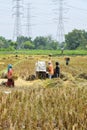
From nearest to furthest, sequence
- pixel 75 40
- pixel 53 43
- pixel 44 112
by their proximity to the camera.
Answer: pixel 44 112 → pixel 75 40 → pixel 53 43

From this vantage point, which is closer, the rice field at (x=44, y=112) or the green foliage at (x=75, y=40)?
the rice field at (x=44, y=112)

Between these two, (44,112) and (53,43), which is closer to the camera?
(44,112)

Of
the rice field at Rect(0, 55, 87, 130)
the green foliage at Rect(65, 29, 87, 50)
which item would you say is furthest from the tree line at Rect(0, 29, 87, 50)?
the rice field at Rect(0, 55, 87, 130)

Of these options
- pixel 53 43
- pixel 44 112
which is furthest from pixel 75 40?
pixel 44 112

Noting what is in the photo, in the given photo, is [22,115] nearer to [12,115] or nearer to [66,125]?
[12,115]

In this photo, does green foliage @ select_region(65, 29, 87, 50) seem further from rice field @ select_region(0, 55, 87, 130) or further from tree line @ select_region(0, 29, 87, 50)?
rice field @ select_region(0, 55, 87, 130)

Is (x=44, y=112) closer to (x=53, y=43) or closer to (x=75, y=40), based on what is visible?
(x=75, y=40)

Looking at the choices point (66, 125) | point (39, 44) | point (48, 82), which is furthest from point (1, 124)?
point (39, 44)

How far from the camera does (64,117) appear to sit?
25.7 feet

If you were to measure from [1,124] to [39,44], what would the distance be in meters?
119

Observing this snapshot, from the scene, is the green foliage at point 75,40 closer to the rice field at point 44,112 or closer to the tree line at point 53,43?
the tree line at point 53,43

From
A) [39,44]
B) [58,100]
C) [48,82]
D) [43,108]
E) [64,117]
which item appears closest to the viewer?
[64,117]

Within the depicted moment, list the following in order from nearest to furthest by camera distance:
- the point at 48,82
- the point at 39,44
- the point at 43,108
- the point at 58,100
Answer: the point at 43,108, the point at 58,100, the point at 48,82, the point at 39,44

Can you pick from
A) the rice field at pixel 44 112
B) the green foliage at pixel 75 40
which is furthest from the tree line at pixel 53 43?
the rice field at pixel 44 112
